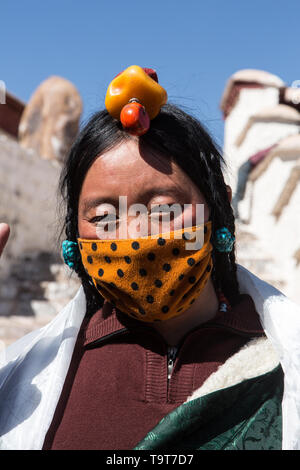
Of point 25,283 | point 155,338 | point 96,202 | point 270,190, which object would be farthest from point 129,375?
point 25,283

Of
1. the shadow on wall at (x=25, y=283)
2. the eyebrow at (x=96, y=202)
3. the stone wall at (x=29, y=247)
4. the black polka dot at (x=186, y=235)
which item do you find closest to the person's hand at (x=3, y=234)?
the eyebrow at (x=96, y=202)

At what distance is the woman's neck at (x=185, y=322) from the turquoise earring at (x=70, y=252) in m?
0.34

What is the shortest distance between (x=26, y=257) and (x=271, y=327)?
21.6 feet

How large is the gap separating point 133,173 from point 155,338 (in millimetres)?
448

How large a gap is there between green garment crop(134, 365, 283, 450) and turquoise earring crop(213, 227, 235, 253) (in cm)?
37

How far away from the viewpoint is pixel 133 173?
1095 mm

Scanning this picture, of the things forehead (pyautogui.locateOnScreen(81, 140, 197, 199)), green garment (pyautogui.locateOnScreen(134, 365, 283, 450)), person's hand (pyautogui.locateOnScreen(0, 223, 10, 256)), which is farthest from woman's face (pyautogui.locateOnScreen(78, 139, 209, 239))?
green garment (pyautogui.locateOnScreen(134, 365, 283, 450))

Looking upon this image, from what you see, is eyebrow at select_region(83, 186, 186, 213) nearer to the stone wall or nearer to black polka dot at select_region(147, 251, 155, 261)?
black polka dot at select_region(147, 251, 155, 261)

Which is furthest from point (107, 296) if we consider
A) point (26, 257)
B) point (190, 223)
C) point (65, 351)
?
point (26, 257)

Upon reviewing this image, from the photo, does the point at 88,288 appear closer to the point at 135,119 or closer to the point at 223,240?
the point at 223,240

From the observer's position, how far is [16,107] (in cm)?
1506

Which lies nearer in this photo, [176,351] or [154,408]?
[154,408]

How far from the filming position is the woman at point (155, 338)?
102 cm
